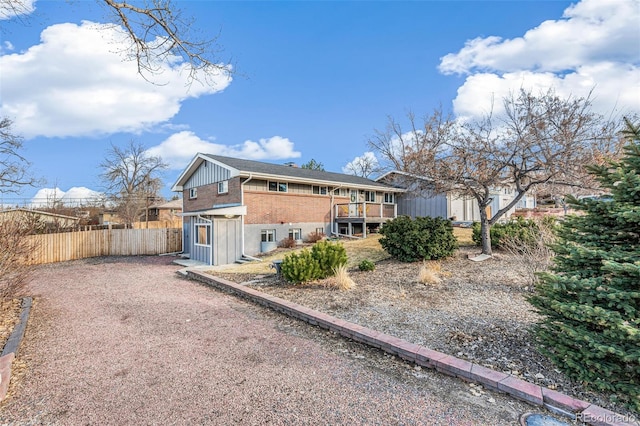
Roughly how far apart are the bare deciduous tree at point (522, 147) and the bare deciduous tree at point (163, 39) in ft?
25.7

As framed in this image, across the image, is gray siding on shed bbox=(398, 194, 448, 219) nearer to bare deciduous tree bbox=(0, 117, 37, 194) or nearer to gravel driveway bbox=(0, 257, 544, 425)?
gravel driveway bbox=(0, 257, 544, 425)

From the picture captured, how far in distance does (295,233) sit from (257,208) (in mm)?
3008

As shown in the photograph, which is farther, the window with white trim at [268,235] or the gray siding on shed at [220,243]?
the window with white trim at [268,235]

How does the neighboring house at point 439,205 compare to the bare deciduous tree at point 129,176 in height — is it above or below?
below

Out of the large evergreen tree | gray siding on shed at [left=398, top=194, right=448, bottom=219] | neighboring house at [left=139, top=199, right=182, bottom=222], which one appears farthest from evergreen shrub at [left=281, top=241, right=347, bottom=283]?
neighboring house at [left=139, top=199, right=182, bottom=222]

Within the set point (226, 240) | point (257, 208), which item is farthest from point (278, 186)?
point (226, 240)

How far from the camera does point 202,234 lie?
14.7 meters

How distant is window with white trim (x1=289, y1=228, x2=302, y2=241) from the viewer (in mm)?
17688

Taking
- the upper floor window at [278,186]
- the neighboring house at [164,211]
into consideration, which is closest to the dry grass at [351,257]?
the upper floor window at [278,186]

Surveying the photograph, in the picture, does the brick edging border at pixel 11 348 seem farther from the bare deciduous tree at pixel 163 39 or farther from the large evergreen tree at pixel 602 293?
the large evergreen tree at pixel 602 293

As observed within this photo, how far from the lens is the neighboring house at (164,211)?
37.1m

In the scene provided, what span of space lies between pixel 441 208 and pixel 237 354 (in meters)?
20.2

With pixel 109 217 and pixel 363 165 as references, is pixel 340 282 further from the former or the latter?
pixel 109 217

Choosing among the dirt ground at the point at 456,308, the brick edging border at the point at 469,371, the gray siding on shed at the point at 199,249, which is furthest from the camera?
the gray siding on shed at the point at 199,249
